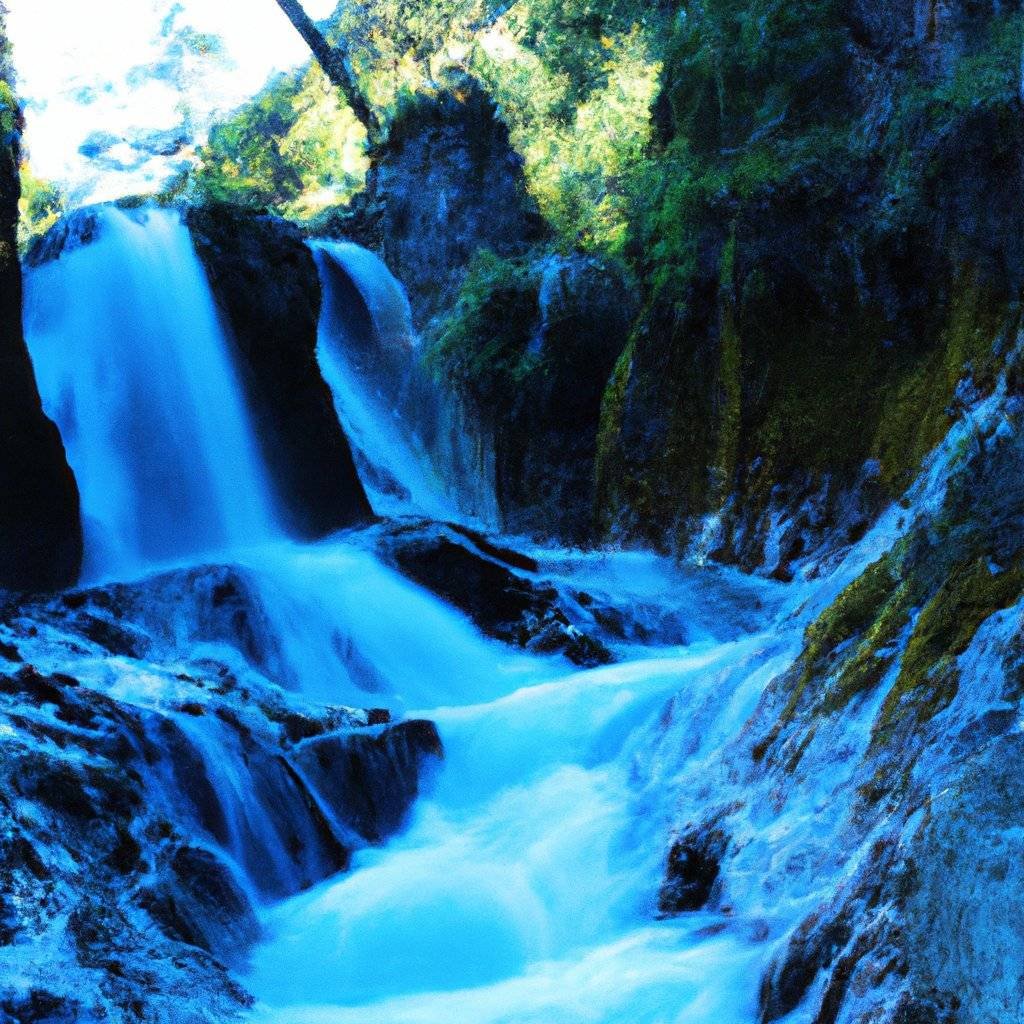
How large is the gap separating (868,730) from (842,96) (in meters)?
9.49

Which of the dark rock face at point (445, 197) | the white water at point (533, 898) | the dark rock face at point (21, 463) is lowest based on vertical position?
the white water at point (533, 898)

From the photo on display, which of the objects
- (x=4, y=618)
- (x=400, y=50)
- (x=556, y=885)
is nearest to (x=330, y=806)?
(x=556, y=885)

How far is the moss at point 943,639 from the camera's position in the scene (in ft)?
12.3

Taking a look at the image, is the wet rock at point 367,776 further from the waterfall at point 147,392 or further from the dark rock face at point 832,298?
the waterfall at point 147,392

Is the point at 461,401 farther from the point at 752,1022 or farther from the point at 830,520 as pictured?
the point at 752,1022

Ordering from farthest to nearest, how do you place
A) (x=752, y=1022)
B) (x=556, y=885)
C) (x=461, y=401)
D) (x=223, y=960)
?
1. (x=461, y=401)
2. (x=556, y=885)
3. (x=223, y=960)
4. (x=752, y=1022)

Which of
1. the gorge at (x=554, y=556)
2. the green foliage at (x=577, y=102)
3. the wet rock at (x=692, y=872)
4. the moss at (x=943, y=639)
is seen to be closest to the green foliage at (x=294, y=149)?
the green foliage at (x=577, y=102)

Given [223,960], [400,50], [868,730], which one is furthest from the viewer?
[400,50]

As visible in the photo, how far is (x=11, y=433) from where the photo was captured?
997 cm

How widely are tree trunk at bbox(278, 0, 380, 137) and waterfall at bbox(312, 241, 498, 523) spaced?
Result: 3377 millimetres

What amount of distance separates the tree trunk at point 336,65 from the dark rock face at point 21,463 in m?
12.9

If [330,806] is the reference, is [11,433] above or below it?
above

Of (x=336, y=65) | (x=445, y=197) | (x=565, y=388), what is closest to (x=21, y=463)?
(x=565, y=388)

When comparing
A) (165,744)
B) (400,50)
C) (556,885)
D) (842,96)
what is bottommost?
(556,885)
